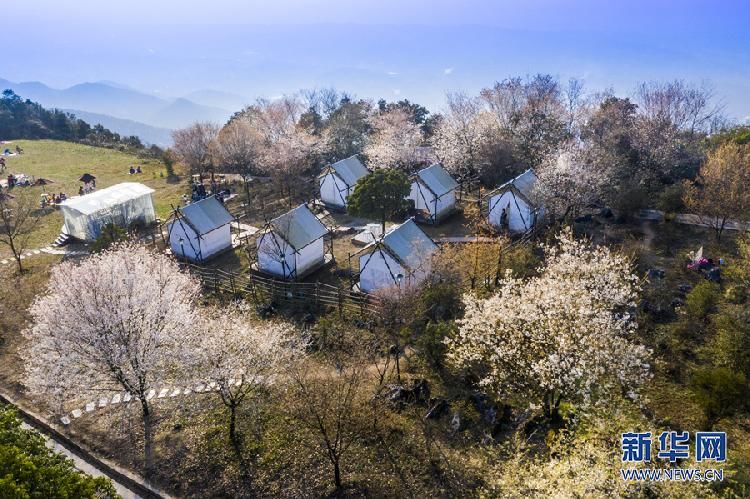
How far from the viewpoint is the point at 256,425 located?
23.7 meters

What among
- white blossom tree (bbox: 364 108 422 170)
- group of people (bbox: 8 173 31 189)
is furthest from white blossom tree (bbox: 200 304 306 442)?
group of people (bbox: 8 173 31 189)

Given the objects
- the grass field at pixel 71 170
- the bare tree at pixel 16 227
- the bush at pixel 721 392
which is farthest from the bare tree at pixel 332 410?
the grass field at pixel 71 170

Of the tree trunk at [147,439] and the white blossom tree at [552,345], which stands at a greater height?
the white blossom tree at [552,345]

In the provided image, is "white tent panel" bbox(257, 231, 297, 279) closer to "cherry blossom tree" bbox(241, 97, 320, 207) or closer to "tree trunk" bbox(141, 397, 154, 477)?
"tree trunk" bbox(141, 397, 154, 477)

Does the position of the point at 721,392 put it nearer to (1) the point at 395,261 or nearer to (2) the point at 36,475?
(1) the point at 395,261

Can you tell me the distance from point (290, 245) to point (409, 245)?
29.4 feet

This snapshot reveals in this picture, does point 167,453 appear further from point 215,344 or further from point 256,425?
point 215,344

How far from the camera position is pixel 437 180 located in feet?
158

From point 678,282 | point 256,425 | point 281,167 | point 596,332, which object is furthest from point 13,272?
point 678,282

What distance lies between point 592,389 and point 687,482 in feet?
18.5

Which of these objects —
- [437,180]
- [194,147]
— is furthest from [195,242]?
[194,147]

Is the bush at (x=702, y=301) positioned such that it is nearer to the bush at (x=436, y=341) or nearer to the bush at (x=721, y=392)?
the bush at (x=721, y=392)

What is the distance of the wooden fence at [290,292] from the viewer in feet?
110

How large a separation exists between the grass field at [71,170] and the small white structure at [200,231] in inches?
500
